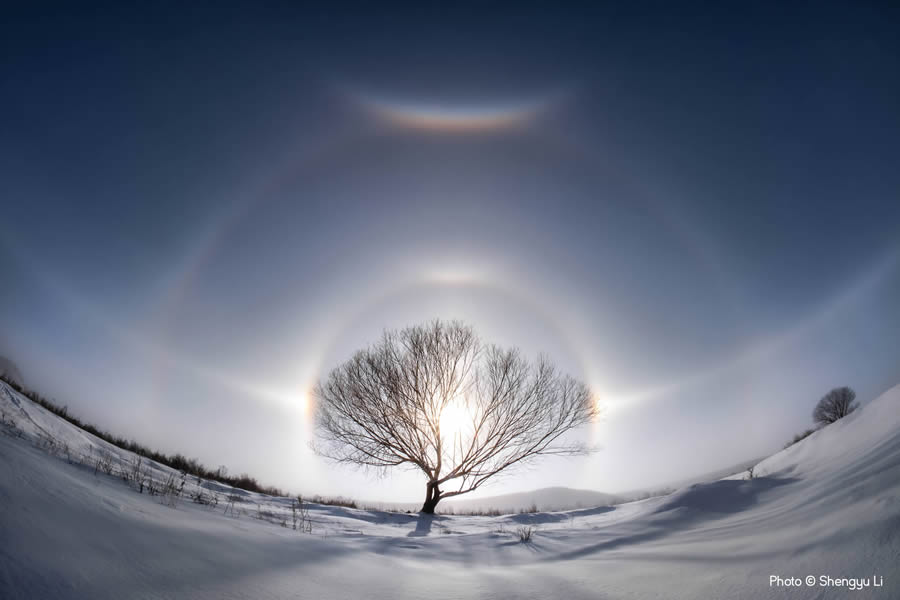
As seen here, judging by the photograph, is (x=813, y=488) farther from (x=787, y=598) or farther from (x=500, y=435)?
(x=500, y=435)

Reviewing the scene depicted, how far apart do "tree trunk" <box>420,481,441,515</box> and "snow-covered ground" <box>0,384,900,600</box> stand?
8925 millimetres

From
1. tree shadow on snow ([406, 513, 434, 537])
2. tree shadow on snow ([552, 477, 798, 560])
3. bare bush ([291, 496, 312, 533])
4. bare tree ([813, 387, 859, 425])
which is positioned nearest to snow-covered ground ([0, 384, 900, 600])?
tree shadow on snow ([552, 477, 798, 560])

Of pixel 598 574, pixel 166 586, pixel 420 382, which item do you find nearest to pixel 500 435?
pixel 420 382

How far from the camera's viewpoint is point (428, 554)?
352 cm

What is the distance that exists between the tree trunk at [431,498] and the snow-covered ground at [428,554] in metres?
8.92

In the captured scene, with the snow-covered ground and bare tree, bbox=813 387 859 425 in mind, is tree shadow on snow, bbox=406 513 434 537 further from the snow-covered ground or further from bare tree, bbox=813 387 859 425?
bare tree, bbox=813 387 859 425

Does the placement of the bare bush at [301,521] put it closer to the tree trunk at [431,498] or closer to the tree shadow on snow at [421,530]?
the tree shadow on snow at [421,530]

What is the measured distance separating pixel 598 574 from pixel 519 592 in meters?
0.66

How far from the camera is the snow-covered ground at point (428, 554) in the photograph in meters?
1.23

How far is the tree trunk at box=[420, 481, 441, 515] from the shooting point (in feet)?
38.7

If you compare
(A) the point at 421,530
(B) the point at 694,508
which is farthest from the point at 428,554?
(A) the point at 421,530

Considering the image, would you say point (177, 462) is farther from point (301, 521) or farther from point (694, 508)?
point (694, 508)

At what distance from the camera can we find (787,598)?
1663 mm

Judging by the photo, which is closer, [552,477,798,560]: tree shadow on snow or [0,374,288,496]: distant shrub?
[552,477,798,560]: tree shadow on snow
